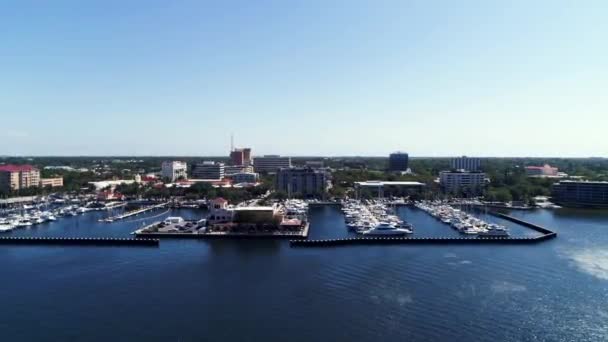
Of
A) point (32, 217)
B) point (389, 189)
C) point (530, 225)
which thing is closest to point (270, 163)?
point (389, 189)

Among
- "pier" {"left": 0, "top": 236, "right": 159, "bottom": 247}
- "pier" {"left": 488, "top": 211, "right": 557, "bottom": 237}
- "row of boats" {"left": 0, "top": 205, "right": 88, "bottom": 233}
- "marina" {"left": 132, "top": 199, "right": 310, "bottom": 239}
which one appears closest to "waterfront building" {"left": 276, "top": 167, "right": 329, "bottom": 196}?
"pier" {"left": 488, "top": 211, "right": 557, "bottom": 237}

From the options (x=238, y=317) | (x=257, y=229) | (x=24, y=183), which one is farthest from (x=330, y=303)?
(x=24, y=183)

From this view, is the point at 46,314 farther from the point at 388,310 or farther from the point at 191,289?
the point at 388,310

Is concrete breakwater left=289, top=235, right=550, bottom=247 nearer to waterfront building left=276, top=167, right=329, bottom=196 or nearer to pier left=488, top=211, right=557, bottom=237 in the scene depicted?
pier left=488, top=211, right=557, bottom=237

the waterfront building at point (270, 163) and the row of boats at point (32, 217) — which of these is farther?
the waterfront building at point (270, 163)

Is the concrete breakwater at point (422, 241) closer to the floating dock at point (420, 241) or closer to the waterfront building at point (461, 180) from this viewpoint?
the floating dock at point (420, 241)

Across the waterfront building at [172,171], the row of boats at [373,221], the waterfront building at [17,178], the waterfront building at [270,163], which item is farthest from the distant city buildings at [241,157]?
the row of boats at [373,221]
